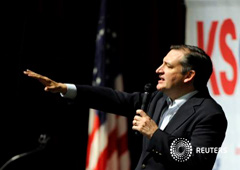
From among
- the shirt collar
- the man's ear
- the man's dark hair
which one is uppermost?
the man's dark hair

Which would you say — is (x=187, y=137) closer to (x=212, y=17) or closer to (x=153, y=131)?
(x=153, y=131)

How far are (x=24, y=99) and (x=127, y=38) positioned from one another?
1141 mm

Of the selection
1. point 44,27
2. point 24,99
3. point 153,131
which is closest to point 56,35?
point 44,27

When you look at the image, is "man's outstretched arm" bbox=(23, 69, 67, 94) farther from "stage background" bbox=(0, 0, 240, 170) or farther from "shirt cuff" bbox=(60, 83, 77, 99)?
"stage background" bbox=(0, 0, 240, 170)

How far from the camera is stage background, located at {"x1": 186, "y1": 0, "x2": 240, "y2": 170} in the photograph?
10.6ft

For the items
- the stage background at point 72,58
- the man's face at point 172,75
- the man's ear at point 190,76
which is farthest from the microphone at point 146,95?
the stage background at point 72,58

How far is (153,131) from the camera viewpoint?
1.69 m

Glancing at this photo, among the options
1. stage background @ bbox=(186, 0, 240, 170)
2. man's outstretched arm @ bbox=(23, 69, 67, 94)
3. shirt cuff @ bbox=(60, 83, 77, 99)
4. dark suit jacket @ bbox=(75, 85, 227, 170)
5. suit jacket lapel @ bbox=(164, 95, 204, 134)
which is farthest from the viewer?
stage background @ bbox=(186, 0, 240, 170)

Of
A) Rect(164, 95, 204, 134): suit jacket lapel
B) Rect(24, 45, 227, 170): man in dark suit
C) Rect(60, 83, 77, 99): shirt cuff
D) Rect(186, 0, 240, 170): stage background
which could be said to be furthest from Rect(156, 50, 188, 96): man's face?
Rect(186, 0, 240, 170): stage background

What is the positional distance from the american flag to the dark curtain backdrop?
133 millimetres

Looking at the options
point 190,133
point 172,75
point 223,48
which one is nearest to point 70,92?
point 172,75

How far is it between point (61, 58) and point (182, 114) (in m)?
1.91

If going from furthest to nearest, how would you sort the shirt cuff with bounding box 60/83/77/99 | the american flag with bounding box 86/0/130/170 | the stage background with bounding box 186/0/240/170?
the american flag with bounding box 86/0/130/170
the stage background with bounding box 186/0/240/170
the shirt cuff with bounding box 60/83/77/99

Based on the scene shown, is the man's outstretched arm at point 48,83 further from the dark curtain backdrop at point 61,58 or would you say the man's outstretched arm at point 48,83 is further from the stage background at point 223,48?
the stage background at point 223,48
